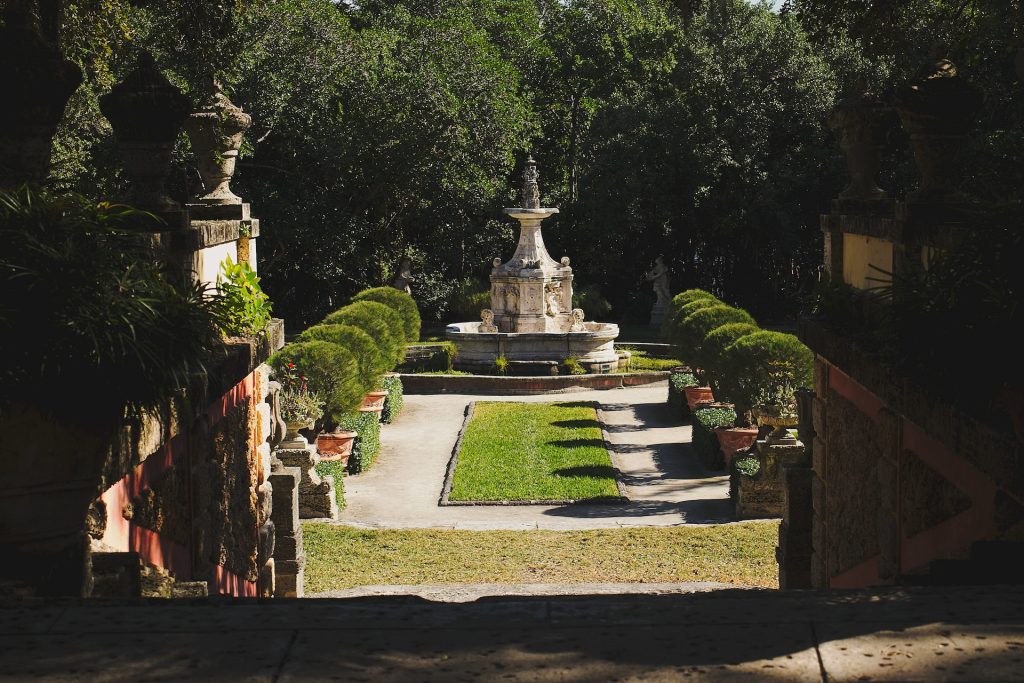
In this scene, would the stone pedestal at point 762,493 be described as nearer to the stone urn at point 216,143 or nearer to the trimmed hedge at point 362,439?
the trimmed hedge at point 362,439

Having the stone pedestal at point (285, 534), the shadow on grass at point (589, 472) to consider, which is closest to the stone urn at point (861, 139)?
the stone pedestal at point (285, 534)

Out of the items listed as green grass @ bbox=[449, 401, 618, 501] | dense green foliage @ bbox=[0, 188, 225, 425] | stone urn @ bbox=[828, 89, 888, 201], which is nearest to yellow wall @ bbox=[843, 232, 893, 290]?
stone urn @ bbox=[828, 89, 888, 201]

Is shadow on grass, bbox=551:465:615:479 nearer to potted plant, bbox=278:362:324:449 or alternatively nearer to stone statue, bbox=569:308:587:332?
potted plant, bbox=278:362:324:449

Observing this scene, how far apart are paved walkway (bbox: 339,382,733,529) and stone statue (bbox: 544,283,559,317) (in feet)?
17.7

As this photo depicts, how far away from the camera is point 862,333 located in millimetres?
8477

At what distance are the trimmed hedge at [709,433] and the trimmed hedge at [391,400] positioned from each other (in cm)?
570

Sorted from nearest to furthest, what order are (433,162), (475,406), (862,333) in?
(862,333) → (475,406) → (433,162)

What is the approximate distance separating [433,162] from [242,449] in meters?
26.0

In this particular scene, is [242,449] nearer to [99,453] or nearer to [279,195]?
[99,453]

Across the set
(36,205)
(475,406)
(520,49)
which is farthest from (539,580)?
(520,49)

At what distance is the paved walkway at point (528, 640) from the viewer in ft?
12.5

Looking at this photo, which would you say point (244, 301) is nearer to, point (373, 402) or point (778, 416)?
point (778, 416)

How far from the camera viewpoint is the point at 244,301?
26.3ft

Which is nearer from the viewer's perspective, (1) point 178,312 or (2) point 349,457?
(1) point 178,312
